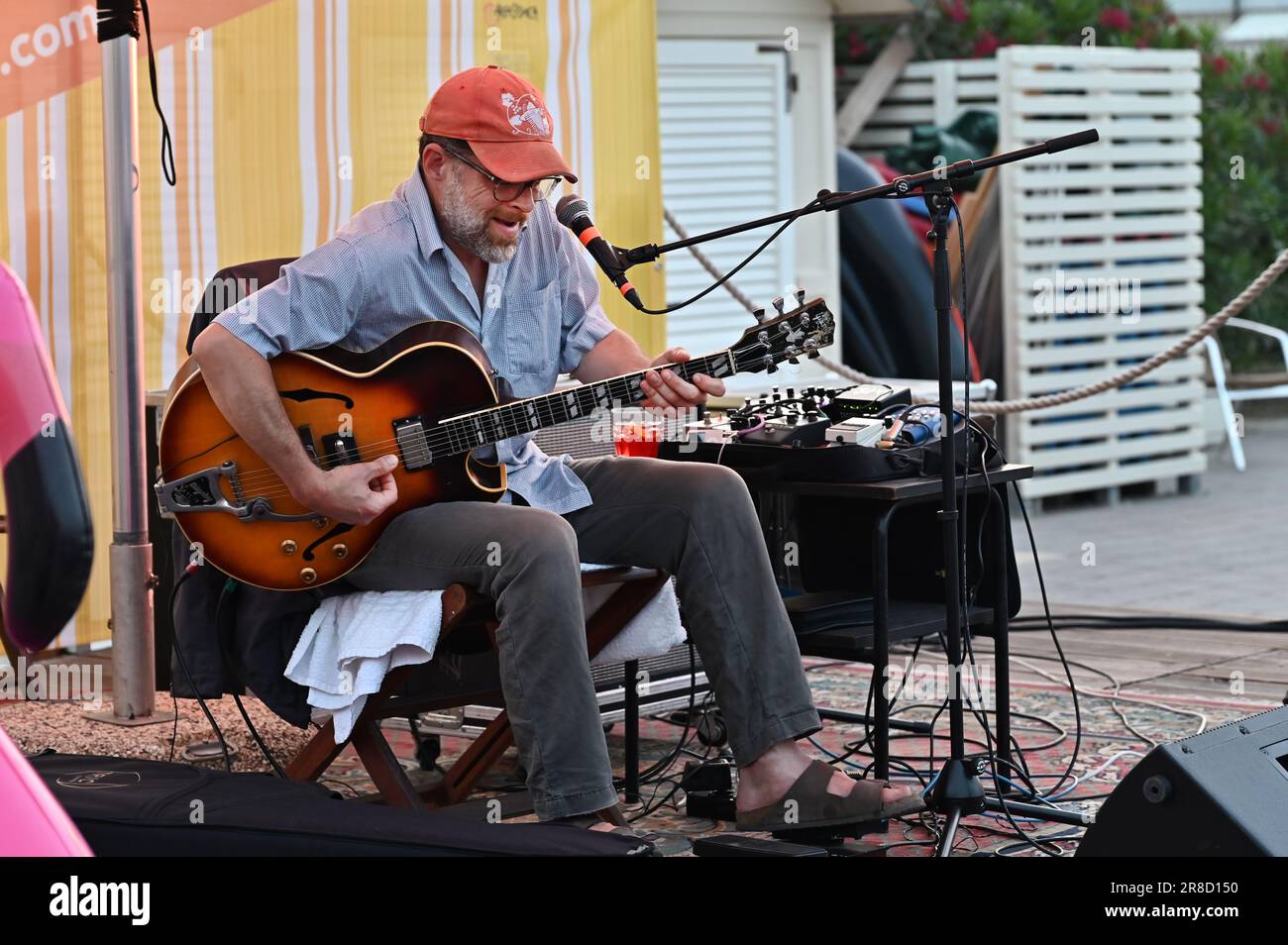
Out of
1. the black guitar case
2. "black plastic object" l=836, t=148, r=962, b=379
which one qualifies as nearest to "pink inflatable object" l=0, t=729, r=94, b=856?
the black guitar case

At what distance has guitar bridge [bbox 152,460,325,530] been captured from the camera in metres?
3.14

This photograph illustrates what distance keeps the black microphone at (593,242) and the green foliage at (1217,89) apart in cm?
723

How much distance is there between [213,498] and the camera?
315cm

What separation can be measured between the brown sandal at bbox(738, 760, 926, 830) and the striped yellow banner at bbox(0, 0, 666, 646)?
2.39 m

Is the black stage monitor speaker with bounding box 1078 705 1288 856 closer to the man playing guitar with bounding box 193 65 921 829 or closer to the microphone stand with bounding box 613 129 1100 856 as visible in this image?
the microphone stand with bounding box 613 129 1100 856

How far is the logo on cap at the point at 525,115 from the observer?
10.6ft

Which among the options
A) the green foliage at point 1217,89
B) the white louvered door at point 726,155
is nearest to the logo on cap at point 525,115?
the white louvered door at point 726,155
